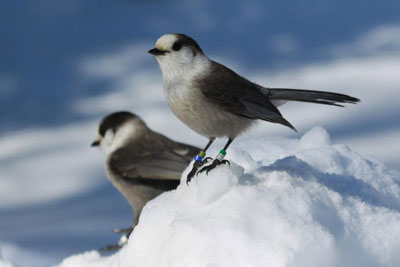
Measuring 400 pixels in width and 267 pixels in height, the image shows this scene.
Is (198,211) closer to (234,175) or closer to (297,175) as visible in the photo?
(234,175)

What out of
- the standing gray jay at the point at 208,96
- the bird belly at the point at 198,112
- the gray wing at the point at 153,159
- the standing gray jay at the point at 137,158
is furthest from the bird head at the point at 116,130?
the bird belly at the point at 198,112

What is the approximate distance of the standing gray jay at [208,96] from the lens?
14.0 ft

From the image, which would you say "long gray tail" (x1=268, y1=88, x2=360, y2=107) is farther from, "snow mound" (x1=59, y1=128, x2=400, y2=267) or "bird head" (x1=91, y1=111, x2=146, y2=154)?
"bird head" (x1=91, y1=111, x2=146, y2=154)

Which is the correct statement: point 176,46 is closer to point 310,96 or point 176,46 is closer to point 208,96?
point 208,96

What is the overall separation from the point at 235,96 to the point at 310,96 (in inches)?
22.3

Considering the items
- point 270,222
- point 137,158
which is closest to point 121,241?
point 137,158

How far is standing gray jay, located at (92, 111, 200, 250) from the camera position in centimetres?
682

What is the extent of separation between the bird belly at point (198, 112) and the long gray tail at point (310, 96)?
1.63 feet

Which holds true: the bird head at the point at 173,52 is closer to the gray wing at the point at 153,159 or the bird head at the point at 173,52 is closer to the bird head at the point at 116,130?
the gray wing at the point at 153,159

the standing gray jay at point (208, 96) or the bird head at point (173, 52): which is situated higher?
the bird head at point (173, 52)

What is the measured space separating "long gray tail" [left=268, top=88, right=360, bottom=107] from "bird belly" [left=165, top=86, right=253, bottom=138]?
50cm

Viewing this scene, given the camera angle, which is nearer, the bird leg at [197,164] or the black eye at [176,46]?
the bird leg at [197,164]

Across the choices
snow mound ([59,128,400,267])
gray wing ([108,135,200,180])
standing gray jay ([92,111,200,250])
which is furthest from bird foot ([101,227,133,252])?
snow mound ([59,128,400,267])

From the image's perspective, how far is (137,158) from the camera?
23.4ft
